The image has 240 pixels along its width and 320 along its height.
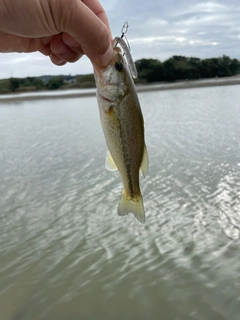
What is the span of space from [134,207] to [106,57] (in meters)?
1.20

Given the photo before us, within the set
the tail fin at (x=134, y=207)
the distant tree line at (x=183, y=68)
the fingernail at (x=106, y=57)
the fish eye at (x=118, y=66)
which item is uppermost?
the distant tree line at (x=183, y=68)

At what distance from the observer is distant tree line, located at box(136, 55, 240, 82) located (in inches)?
2333

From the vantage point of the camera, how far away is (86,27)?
1.82 m

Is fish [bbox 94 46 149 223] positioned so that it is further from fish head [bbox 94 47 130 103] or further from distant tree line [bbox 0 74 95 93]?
distant tree line [bbox 0 74 95 93]

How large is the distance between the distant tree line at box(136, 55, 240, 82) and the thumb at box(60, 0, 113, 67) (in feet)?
189

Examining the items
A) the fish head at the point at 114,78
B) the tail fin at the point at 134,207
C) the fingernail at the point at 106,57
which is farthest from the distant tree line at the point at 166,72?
the fingernail at the point at 106,57

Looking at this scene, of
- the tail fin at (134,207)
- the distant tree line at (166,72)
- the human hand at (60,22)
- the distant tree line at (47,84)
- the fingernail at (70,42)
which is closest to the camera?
the human hand at (60,22)

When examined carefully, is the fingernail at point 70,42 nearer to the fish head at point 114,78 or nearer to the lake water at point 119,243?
the fish head at point 114,78

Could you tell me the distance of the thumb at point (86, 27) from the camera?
1.77 m

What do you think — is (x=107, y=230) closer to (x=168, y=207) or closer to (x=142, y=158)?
(x=168, y=207)

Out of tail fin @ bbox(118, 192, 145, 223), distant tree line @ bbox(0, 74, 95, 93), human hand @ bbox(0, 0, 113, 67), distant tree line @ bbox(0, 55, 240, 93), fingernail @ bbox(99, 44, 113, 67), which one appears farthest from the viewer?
distant tree line @ bbox(0, 74, 95, 93)

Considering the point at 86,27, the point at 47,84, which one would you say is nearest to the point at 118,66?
the point at 86,27

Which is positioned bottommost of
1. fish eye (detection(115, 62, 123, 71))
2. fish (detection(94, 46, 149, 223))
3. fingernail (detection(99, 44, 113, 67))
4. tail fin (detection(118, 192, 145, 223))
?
tail fin (detection(118, 192, 145, 223))

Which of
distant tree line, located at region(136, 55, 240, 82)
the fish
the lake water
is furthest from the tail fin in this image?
distant tree line, located at region(136, 55, 240, 82)
